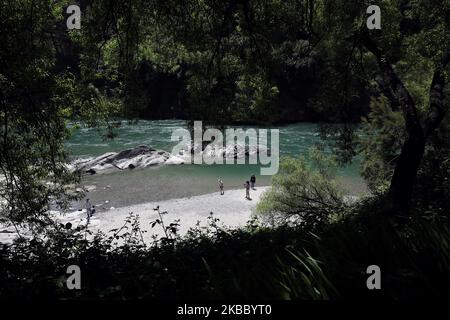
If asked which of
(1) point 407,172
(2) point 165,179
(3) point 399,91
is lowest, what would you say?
(2) point 165,179

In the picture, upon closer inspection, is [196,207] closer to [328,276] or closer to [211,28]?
[211,28]

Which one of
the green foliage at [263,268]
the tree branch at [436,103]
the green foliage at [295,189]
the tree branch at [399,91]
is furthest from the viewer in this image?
the green foliage at [295,189]

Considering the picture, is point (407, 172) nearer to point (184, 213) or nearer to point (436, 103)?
point (436, 103)

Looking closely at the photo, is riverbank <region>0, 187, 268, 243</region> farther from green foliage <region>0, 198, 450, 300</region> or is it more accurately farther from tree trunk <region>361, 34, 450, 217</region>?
green foliage <region>0, 198, 450, 300</region>

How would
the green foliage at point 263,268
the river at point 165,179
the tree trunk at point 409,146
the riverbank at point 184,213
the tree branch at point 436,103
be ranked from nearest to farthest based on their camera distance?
the green foliage at point 263,268 < the tree trunk at point 409,146 < the tree branch at point 436,103 < the riverbank at point 184,213 < the river at point 165,179

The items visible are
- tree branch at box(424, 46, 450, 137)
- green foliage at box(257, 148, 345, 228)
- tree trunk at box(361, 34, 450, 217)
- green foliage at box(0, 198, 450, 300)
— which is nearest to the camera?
green foliage at box(0, 198, 450, 300)

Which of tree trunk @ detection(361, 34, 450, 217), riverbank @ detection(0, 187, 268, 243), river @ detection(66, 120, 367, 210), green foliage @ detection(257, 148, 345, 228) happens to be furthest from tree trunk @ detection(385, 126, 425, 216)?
riverbank @ detection(0, 187, 268, 243)

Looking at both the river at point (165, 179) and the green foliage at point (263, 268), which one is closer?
the green foliage at point (263, 268)

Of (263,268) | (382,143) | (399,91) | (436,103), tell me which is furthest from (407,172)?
(382,143)

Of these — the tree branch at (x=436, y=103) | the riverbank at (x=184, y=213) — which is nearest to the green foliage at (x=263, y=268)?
the tree branch at (x=436, y=103)

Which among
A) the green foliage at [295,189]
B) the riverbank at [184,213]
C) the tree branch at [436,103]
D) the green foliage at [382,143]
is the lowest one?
the riverbank at [184,213]

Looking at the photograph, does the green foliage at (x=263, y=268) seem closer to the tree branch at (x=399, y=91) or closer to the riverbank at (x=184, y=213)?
the tree branch at (x=399, y=91)

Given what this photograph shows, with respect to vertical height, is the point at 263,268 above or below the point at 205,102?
below

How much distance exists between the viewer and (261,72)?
916cm
